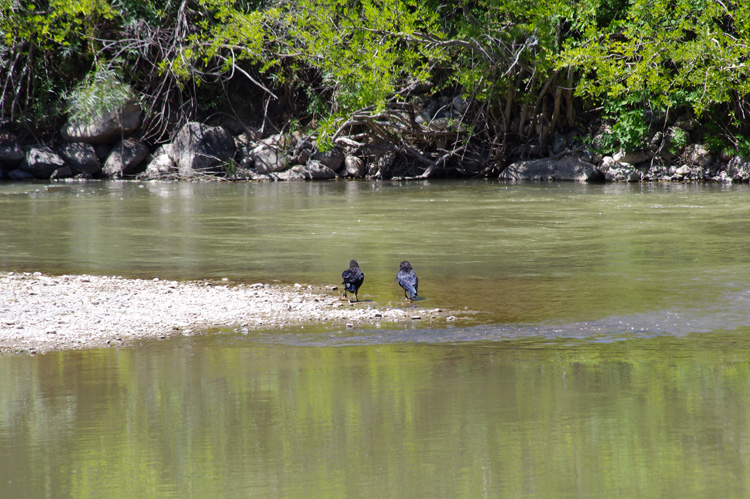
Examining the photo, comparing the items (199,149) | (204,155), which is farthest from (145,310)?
(199,149)

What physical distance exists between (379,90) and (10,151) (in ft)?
37.0

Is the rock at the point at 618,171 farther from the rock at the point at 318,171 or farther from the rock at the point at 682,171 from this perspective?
the rock at the point at 318,171

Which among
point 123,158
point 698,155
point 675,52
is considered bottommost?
point 123,158

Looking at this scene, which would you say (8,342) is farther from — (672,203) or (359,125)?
(359,125)

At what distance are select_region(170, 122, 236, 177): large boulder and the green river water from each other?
48.1ft

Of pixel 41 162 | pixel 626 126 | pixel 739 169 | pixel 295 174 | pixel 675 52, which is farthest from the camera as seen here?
pixel 295 174

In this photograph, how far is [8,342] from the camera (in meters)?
5.24

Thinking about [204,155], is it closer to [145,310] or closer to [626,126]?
[626,126]

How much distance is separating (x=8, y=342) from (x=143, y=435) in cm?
201

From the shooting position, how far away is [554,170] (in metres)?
22.1

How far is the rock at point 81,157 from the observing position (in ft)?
78.9

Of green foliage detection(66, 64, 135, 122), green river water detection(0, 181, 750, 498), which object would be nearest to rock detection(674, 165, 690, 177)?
green river water detection(0, 181, 750, 498)

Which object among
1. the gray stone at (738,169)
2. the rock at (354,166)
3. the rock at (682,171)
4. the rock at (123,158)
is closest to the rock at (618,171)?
the rock at (682,171)

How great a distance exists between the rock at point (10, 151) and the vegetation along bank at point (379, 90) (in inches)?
1.6
